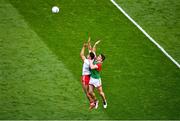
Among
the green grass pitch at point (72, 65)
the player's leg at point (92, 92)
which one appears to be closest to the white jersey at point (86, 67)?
the player's leg at point (92, 92)

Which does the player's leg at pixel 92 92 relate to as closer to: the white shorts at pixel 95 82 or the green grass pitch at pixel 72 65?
the white shorts at pixel 95 82

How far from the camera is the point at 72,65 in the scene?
72.3ft

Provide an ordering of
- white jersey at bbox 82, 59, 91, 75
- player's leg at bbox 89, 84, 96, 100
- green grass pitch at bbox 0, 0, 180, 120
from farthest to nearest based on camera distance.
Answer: green grass pitch at bbox 0, 0, 180, 120 → player's leg at bbox 89, 84, 96, 100 → white jersey at bbox 82, 59, 91, 75

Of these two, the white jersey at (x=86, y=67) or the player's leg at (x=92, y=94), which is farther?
the player's leg at (x=92, y=94)

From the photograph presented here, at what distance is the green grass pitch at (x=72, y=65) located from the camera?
20.0m

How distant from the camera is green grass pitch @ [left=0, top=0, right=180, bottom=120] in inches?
786

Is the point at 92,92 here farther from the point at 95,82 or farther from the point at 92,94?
the point at 95,82

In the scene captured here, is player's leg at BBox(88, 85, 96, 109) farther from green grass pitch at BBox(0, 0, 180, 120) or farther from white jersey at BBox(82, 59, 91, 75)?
white jersey at BBox(82, 59, 91, 75)

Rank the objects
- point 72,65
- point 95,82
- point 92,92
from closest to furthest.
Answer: point 95,82
point 92,92
point 72,65

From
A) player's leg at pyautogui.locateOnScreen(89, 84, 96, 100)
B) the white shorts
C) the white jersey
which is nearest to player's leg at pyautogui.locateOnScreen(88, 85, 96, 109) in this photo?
player's leg at pyautogui.locateOnScreen(89, 84, 96, 100)

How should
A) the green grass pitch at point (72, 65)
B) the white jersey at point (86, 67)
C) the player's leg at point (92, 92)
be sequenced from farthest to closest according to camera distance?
1. the green grass pitch at point (72, 65)
2. the player's leg at point (92, 92)
3. the white jersey at point (86, 67)

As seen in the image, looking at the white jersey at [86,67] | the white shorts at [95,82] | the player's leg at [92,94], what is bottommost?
the player's leg at [92,94]

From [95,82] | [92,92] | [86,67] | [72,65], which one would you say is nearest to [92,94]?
[92,92]

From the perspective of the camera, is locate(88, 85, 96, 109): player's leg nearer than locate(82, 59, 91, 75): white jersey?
No
